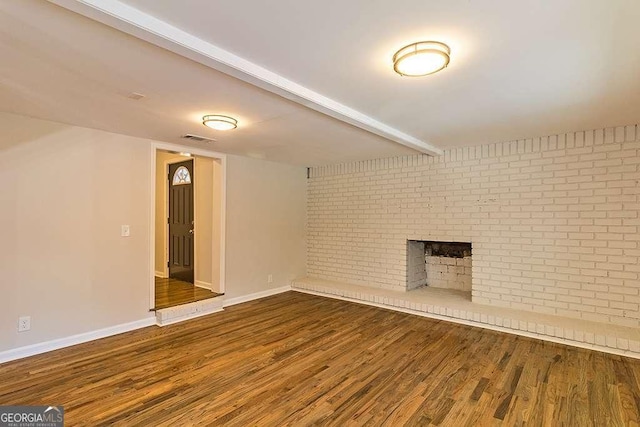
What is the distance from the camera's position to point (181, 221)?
19.7ft

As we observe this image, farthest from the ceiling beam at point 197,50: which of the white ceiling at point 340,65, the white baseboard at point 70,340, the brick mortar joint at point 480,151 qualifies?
the white baseboard at point 70,340

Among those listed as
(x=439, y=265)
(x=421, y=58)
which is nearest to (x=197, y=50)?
(x=421, y=58)

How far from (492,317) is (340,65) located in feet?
11.5

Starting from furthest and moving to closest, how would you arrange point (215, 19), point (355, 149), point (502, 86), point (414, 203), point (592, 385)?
point (414, 203) < point (355, 149) < point (592, 385) < point (502, 86) < point (215, 19)

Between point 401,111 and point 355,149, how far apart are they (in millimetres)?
1656

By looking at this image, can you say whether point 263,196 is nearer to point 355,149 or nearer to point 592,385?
point 355,149

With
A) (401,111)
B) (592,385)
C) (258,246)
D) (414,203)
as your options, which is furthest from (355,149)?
(592,385)

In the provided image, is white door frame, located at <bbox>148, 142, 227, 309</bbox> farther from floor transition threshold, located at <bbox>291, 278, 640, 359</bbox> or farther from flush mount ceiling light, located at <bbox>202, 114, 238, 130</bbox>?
floor transition threshold, located at <bbox>291, 278, 640, 359</bbox>

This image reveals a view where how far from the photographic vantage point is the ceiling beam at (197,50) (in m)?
1.50

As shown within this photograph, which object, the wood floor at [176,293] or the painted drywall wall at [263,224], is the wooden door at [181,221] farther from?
the painted drywall wall at [263,224]

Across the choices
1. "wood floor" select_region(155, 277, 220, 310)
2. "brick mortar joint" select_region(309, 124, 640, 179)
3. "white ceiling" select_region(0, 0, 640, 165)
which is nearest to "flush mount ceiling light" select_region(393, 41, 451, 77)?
"white ceiling" select_region(0, 0, 640, 165)

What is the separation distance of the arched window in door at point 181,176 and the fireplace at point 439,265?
4.09m

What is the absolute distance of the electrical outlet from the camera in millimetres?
3154

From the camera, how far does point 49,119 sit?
10.7ft
